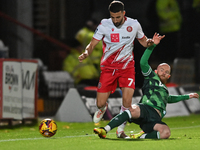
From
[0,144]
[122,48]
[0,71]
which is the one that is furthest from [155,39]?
[0,71]

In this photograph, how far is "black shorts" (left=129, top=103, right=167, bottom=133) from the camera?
8.98 m

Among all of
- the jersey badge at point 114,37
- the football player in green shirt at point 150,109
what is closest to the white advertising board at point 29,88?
the jersey badge at point 114,37

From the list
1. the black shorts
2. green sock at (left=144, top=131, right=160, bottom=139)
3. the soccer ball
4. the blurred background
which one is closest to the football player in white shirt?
the black shorts

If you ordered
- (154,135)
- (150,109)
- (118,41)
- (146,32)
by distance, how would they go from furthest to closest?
1. (146,32)
2. (118,41)
3. (150,109)
4. (154,135)

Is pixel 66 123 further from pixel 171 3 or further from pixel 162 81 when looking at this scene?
pixel 171 3

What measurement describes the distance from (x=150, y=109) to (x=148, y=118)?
0.18m

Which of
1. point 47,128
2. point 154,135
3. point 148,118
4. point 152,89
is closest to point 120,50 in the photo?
point 152,89

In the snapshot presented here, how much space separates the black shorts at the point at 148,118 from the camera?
8.98 meters

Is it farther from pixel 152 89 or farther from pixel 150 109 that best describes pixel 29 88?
pixel 150 109

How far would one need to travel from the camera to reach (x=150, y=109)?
9102 millimetres

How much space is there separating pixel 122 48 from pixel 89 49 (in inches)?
22.7

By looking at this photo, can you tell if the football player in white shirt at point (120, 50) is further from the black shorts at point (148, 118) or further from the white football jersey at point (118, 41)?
the black shorts at point (148, 118)

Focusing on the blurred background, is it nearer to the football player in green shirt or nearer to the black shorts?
the football player in green shirt

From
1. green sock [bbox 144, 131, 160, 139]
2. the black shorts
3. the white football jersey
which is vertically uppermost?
the white football jersey
